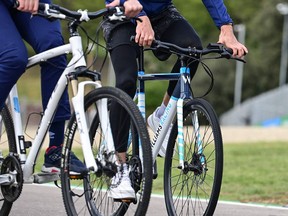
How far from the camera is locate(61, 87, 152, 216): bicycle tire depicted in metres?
4.98

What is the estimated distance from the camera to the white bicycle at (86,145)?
5.10 m

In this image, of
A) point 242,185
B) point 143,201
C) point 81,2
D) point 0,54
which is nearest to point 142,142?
point 143,201

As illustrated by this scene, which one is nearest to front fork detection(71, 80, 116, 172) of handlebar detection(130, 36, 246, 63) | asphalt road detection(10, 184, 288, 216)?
handlebar detection(130, 36, 246, 63)

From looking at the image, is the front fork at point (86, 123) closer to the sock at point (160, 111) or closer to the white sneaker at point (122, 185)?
the white sneaker at point (122, 185)

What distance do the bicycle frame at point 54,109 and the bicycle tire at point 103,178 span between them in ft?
0.22

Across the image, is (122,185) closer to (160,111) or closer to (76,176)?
(76,176)

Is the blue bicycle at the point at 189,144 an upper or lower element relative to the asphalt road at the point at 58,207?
upper

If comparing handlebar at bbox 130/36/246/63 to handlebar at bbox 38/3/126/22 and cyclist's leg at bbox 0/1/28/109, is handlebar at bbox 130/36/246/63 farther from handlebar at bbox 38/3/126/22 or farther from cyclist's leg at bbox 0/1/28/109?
cyclist's leg at bbox 0/1/28/109

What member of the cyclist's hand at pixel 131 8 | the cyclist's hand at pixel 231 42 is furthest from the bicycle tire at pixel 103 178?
the cyclist's hand at pixel 231 42

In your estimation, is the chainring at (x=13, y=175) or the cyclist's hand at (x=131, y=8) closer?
the cyclist's hand at (x=131, y=8)

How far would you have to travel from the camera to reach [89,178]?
5.48m

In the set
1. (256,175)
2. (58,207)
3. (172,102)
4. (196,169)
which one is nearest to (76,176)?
(196,169)

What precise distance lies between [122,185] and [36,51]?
1.05 metres

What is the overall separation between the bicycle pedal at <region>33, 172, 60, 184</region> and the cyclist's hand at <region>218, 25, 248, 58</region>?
1.26 m
